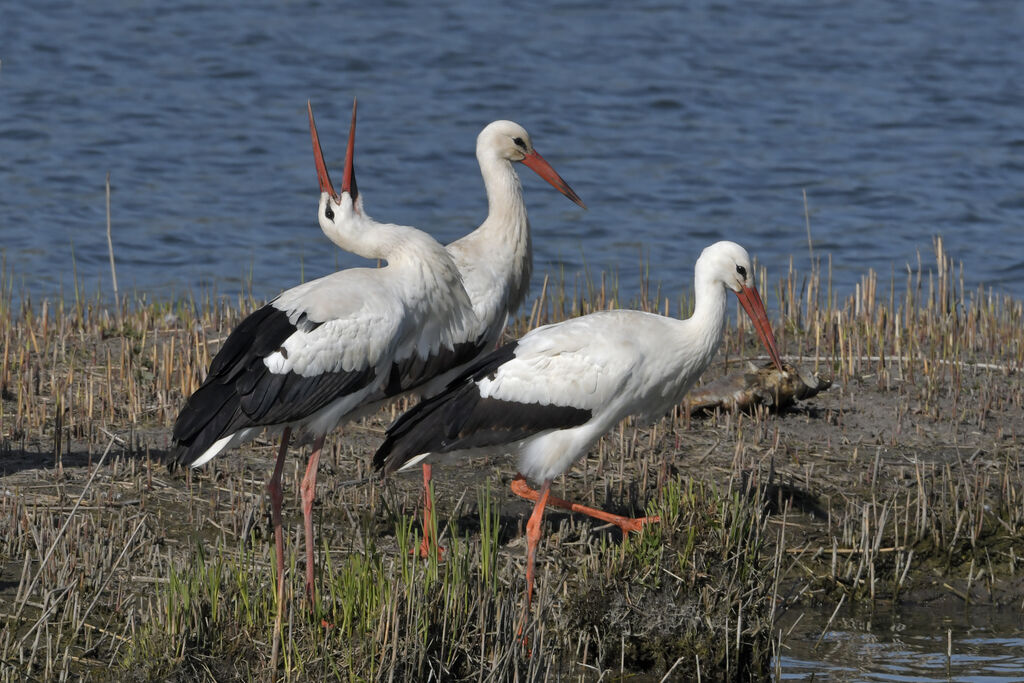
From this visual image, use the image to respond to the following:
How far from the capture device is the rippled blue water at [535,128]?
14.3m

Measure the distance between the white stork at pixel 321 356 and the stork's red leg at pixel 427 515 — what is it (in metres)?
0.37

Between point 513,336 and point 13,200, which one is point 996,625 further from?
point 13,200

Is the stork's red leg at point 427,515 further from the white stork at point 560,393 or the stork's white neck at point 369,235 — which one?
the stork's white neck at point 369,235

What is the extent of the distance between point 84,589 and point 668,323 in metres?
2.35

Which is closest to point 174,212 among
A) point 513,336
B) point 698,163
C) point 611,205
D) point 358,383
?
point 611,205

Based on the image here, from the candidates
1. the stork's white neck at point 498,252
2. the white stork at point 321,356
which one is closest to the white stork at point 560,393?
the white stork at point 321,356

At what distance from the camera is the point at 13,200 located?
49.4 feet

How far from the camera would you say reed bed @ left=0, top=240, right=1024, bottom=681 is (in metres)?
4.89

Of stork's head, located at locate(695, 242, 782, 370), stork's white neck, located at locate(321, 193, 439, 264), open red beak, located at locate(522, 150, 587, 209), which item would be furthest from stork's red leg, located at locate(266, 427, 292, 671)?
open red beak, located at locate(522, 150, 587, 209)

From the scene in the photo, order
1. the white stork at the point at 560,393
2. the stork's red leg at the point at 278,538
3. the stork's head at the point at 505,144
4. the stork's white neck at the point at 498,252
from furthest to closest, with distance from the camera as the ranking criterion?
the stork's head at the point at 505,144
the stork's white neck at the point at 498,252
the white stork at the point at 560,393
the stork's red leg at the point at 278,538

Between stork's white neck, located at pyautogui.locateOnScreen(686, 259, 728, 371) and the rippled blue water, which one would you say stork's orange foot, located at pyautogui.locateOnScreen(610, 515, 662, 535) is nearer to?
stork's white neck, located at pyautogui.locateOnScreen(686, 259, 728, 371)

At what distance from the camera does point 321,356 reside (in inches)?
234

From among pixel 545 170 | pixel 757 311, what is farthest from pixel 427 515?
pixel 545 170

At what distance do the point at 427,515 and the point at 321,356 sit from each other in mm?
721
